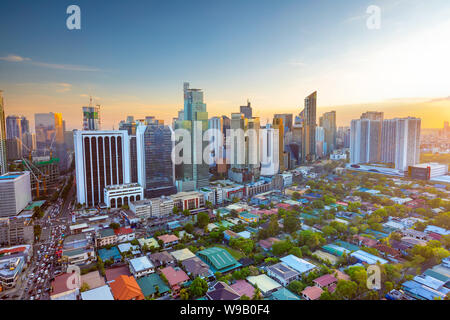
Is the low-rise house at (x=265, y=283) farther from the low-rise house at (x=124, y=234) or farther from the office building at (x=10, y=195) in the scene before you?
the office building at (x=10, y=195)

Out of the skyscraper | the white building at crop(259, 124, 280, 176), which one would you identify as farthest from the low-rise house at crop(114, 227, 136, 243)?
the skyscraper

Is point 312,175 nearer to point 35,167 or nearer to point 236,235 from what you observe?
point 236,235

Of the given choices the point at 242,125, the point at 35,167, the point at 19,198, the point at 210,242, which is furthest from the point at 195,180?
the point at 35,167

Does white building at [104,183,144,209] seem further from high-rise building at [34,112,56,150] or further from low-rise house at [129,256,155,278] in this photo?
high-rise building at [34,112,56,150]

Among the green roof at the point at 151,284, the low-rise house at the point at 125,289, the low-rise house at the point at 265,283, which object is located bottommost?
the green roof at the point at 151,284

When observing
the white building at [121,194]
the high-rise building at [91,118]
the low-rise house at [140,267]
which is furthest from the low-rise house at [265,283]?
the high-rise building at [91,118]
